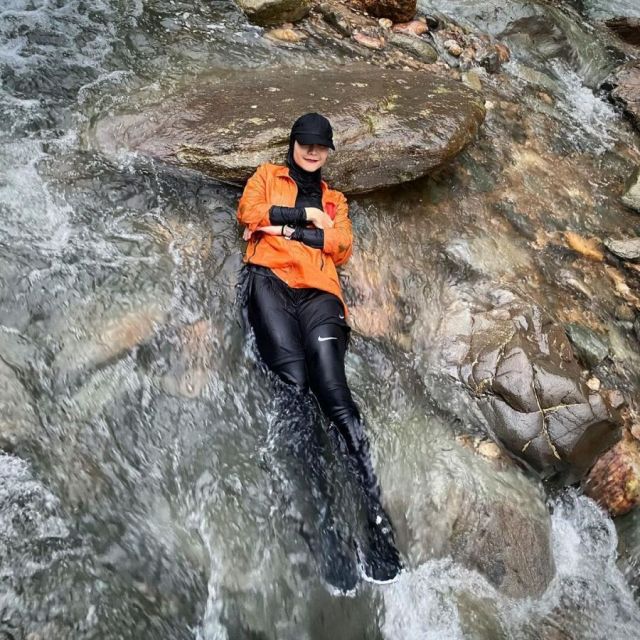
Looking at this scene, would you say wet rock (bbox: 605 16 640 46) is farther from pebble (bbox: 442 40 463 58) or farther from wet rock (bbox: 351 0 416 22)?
wet rock (bbox: 351 0 416 22)

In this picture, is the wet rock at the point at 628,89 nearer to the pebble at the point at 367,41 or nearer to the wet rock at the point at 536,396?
the pebble at the point at 367,41

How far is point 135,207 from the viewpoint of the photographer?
5566 millimetres

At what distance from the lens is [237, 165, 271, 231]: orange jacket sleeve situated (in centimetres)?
509

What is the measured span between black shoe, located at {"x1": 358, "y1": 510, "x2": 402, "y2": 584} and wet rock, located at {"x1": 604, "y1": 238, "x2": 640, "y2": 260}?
4811 millimetres

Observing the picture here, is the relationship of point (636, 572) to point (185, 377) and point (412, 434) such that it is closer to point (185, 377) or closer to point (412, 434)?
point (412, 434)

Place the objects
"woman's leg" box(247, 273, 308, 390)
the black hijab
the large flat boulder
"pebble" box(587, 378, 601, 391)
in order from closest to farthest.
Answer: "woman's leg" box(247, 273, 308, 390) → the black hijab → "pebble" box(587, 378, 601, 391) → the large flat boulder

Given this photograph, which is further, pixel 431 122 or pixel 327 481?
pixel 431 122

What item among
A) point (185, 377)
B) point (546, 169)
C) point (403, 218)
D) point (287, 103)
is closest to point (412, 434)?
point (185, 377)

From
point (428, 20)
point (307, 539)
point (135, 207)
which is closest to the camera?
point (307, 539)

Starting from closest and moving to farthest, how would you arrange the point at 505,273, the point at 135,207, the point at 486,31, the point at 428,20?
the point at 135,207 < the point at 505,273 < the point at 428,20 < the point at 486,31

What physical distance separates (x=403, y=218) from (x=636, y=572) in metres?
4.02

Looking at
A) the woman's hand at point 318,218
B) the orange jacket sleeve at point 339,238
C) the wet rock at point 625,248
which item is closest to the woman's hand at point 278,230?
the woman's hand at point 318,218

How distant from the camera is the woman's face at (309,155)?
5.22 m

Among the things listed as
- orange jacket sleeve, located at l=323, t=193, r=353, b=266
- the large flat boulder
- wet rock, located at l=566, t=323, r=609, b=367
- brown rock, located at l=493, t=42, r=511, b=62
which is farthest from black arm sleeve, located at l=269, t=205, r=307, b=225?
brown rock, located at l=493, t=42, r=511, b=62
